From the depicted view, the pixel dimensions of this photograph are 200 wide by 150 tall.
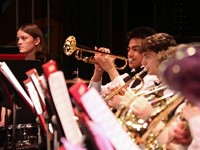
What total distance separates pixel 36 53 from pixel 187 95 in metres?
3.35

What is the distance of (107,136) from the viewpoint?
1327 millimetres

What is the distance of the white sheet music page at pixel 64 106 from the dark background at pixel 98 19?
3756 millimetres

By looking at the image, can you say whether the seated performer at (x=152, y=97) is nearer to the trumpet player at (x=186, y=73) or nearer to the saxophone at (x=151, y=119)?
the saxophone at (x=151, y=119)

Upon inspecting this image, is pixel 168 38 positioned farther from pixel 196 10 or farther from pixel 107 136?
pixel 196 10

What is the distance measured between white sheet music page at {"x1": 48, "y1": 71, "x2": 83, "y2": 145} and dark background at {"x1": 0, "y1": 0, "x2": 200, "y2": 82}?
148 inches

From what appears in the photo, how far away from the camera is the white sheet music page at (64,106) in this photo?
4.85 ft

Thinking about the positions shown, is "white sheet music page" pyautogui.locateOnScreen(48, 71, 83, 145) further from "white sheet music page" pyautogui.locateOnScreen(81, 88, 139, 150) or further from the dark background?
the dark background

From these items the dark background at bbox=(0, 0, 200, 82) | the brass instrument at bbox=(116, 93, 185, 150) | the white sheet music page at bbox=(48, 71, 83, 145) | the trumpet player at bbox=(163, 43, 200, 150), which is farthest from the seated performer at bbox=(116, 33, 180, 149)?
the dark background at bbox=(0, 0, 200, 82)

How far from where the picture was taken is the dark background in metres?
5.48

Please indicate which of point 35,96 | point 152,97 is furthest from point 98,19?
point 35,96

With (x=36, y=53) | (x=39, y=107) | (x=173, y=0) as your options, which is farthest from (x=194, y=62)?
(x=173, y=0)

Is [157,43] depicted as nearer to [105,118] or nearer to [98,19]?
[105,118]

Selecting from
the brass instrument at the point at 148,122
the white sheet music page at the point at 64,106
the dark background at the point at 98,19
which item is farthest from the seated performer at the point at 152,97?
the dark background at the point at 98,19

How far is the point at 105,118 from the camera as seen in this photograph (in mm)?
1289
